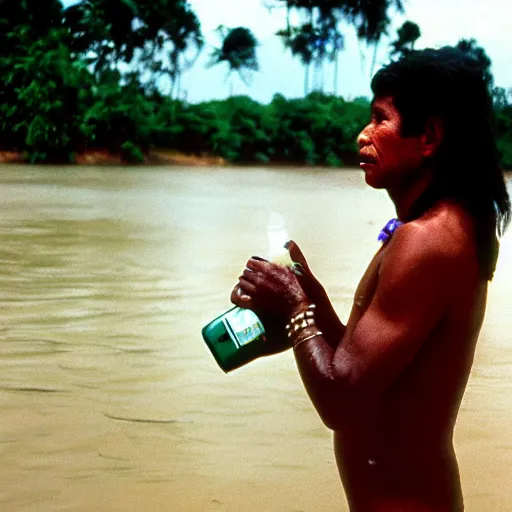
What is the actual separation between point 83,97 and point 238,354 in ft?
91.8

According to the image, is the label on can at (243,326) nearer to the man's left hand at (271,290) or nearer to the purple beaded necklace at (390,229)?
the man's left hand at (271,290)

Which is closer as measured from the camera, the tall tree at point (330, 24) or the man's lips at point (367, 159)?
the man's lips at point (367, 159)

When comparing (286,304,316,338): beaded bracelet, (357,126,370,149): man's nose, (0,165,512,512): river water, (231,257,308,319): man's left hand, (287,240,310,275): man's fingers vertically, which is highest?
(357,126,370,149): man's nose

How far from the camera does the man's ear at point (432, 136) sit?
6.22 feet

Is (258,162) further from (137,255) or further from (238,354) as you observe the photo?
(238,354)

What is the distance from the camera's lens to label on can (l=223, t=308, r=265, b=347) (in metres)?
2.01

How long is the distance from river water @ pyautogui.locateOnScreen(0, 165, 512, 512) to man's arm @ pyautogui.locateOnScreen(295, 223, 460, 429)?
157 cm

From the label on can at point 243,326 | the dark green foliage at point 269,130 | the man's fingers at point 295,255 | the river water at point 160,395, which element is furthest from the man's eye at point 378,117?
the dark green foliage at point 269,130

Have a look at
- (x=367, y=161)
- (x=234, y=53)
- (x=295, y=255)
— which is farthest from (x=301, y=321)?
(x=234, y=53)

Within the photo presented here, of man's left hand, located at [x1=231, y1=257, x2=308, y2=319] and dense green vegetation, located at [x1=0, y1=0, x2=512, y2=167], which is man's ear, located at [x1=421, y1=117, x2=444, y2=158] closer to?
man's left hand, located at [x1=231, y1=257, x2=308, y2=319]

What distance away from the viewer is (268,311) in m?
1.98

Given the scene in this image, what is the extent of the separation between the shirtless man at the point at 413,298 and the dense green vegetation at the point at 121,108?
807 inches

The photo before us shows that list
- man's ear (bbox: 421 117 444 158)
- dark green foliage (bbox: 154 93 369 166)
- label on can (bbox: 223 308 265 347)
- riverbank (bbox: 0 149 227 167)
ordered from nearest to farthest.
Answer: man's ear (bbox: 421 117 444 158) < label on can (bbox: 223 308 265 347) < riverbank (bbox: 0 149 227 167) < dark green foliage (bbox: 154 93 369 166)

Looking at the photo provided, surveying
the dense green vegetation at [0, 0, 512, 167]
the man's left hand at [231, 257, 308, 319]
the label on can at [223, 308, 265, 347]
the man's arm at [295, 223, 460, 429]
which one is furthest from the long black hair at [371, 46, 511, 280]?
the dense green vegetation at [0, 0, 512, 167]
